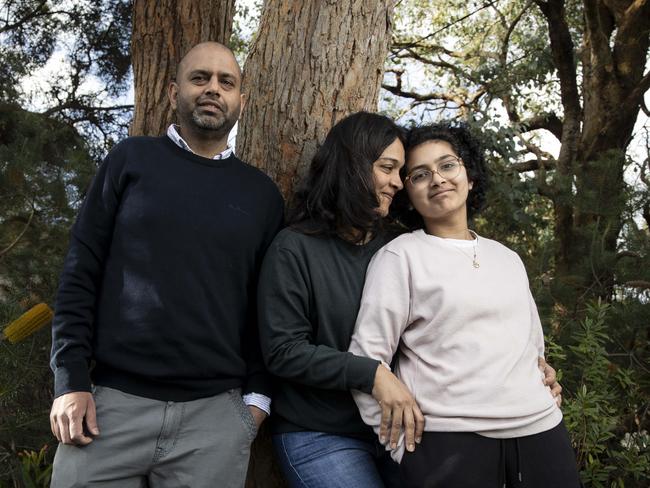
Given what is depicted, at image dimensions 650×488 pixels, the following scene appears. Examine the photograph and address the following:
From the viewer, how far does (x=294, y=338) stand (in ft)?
7.35

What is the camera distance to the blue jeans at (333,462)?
7.31 feet

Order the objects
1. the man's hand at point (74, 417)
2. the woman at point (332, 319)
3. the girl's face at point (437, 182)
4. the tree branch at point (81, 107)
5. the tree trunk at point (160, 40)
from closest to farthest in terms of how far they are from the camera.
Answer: the man's hand at point (74, 417), the woman at point (332, 319), the girl's face at point (437, 182), the tree trunk at point (160, 40), the tree branch at point (81, 107)

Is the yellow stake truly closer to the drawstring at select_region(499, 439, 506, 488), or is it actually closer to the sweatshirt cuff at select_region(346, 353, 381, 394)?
the sweatshirt cuff at select_region(346, 353, 381, 394)

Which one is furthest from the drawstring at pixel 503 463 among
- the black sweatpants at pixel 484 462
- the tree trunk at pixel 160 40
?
the tree trunk at pixel 160 40

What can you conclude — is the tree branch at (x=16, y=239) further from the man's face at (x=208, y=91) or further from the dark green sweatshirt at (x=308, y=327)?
the dark green sweatshirt at (x=308, y=327)

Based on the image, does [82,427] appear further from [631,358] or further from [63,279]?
[631,358]

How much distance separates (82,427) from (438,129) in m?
1.57

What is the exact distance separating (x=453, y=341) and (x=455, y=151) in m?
0.74

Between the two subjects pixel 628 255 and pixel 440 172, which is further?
pixel 628 255

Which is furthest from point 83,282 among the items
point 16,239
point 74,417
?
point 16,239

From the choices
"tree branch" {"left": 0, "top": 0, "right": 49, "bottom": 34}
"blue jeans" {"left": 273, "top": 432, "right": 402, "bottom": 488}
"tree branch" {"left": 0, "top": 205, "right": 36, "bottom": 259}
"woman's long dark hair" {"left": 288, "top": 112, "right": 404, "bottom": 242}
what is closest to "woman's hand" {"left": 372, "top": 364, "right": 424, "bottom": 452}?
"blue jeans" {"left": 273, "top": 432, "right": 402, "bottom": 488}

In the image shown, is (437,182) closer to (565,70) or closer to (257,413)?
(257,413)

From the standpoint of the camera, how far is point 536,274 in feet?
16.3

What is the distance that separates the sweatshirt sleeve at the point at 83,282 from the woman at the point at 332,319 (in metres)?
0.53
